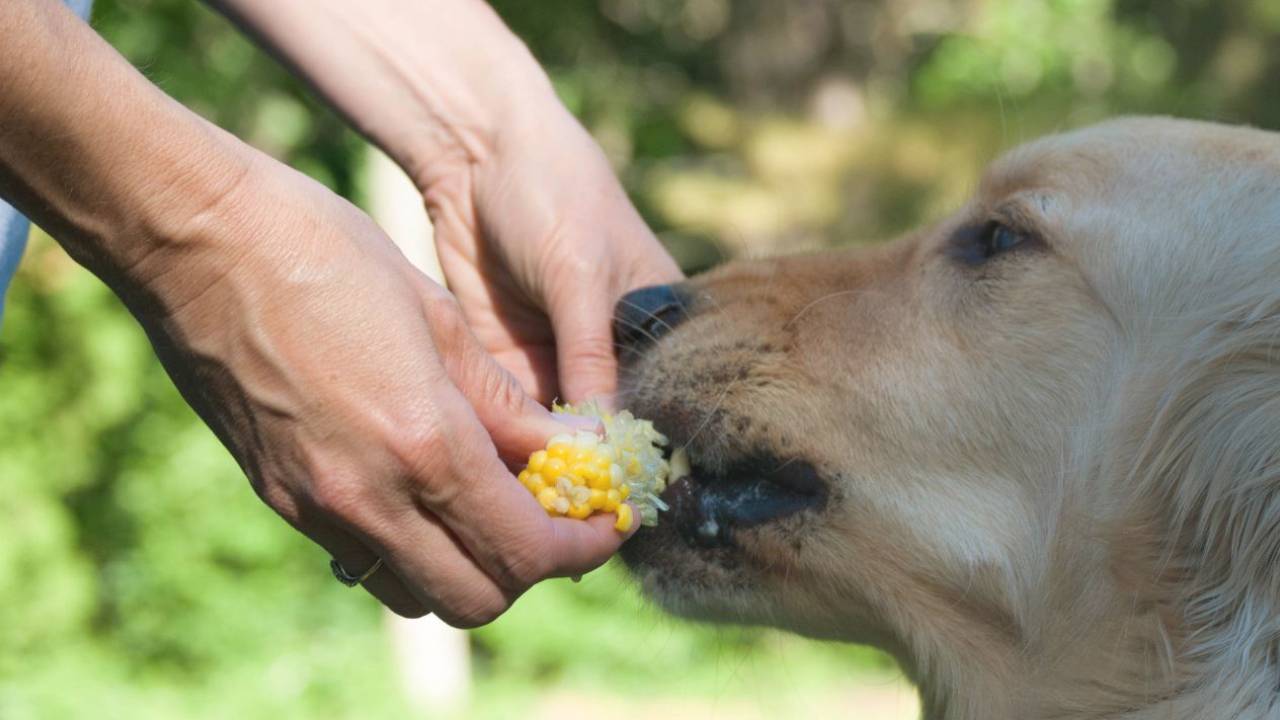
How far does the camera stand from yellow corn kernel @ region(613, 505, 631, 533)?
2441mm

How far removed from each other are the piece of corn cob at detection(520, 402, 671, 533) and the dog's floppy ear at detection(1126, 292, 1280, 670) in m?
0.96

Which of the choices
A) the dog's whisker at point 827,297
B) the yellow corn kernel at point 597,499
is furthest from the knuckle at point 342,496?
the dog's whisker at point 827,297

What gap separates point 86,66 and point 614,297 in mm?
1445

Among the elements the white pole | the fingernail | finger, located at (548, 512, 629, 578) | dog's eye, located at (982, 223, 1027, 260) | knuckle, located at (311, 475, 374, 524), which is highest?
dog's eye, located at (982, 223, 1027, 260)

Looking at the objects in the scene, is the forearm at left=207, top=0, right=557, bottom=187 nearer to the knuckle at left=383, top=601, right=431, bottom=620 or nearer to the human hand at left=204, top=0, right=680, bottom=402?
the human hand at left=204, top=0, right=680, bottom=402

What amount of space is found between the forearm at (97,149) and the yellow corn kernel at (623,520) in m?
0.91

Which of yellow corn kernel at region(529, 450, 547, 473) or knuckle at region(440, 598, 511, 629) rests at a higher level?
yellow corn kernel at region(529, 450, 547, 473)

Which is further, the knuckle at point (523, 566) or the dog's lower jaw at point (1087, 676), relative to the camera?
the dog's lower jaw at point (1087, 676)

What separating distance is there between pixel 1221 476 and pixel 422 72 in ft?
6.51

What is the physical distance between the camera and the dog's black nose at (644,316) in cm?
303

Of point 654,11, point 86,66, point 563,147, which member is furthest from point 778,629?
point 654,11

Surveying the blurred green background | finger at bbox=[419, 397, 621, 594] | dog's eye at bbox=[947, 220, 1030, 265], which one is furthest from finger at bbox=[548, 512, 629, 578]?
the blurred green background

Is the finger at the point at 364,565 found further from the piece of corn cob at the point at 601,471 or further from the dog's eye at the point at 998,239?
the dog's eye at the point at 998,239

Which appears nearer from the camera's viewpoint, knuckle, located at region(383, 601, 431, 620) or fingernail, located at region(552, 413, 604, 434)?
knuckle, located at region(383, 601, 431, 620)
